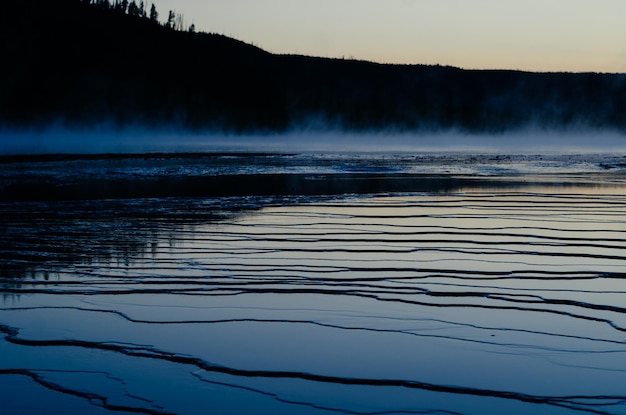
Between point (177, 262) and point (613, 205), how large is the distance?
7.36 m

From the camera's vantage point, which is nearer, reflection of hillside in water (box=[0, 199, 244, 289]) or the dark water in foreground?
the dark water in foreground

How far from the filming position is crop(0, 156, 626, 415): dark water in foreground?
416cm

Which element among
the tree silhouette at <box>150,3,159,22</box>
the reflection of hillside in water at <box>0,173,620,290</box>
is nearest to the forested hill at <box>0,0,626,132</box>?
the tree silhouette at <box>150,3,159,22</box>

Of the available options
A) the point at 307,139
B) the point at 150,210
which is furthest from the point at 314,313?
the point at 307,139

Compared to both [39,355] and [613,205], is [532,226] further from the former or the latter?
[39,355]

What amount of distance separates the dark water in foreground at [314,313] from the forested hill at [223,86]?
75.0m

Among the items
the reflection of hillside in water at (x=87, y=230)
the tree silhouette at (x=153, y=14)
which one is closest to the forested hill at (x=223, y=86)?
the tree silhouette at (x=153, y=14)

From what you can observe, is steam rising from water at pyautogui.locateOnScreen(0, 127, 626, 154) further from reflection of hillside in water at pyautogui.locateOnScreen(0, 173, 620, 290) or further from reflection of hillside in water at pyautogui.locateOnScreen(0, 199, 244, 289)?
reflection of hillside in water at pyautogui.locateOnScreen(0, 199, 244, 289)

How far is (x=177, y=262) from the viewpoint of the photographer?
7535 mm

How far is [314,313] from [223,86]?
95392mm

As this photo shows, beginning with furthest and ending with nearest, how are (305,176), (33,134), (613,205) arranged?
1. (33,134)
2. (305,176)
3. (613,205)

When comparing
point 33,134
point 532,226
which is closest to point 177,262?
point 532,226

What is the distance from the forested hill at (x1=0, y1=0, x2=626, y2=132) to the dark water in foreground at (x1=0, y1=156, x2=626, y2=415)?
74987mm

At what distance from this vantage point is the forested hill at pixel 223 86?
85.1 m
